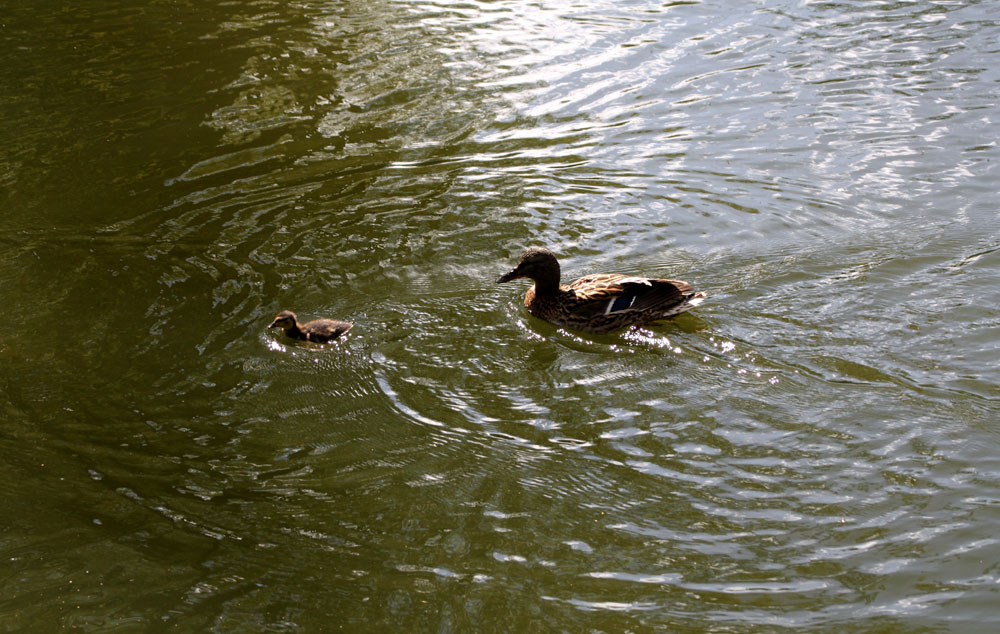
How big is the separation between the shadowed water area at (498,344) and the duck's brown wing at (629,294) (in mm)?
287

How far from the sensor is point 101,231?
9141mm

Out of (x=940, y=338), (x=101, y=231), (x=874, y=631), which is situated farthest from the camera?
(x=101, y=231)

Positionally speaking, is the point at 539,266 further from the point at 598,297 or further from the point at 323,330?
the point at 323,330

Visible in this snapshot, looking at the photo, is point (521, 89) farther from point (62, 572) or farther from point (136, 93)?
point (62, 572)

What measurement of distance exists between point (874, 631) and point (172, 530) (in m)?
3.89

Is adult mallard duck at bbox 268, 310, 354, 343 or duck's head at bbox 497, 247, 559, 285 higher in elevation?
duck's head at bbox 497, 247, 559, 285

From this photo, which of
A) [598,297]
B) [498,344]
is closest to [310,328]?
[498,344]

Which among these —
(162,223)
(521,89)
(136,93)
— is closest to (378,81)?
(521,89)

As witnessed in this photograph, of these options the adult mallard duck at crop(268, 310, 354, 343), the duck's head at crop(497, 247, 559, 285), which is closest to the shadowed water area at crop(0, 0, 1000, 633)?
the adult mallard duck at crop(268, 310, 354, 343)

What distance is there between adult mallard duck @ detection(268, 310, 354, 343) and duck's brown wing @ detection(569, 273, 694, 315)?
1.95 metres

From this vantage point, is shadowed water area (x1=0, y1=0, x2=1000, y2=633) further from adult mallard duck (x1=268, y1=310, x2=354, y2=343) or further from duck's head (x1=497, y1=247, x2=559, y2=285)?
duck's head (x1=497, y1=247, x2=559, y2=285)

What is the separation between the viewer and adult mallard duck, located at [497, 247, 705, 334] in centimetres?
754

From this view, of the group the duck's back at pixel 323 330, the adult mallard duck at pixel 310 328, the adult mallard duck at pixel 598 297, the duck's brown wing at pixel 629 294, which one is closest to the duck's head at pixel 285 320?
the adult mallard duck at pixel 310 328

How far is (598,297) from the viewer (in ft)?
25.3
